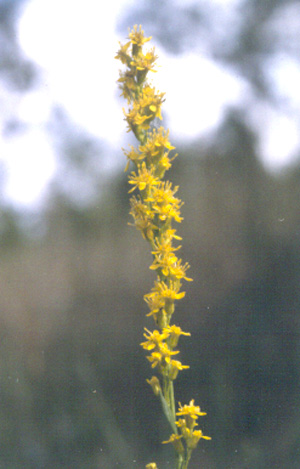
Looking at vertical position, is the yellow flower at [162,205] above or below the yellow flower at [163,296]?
above

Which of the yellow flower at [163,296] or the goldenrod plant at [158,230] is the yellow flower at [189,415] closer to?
the goldenrod plant at [158,230]

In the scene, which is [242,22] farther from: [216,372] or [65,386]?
[65,386]

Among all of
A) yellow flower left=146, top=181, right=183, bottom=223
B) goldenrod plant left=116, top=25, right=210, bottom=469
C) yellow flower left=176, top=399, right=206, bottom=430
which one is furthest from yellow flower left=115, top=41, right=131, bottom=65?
yellow flower left=176, top=399, right=206, bottom=430

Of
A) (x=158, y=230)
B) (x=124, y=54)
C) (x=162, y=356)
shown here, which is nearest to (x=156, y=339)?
(x=162, y=356)

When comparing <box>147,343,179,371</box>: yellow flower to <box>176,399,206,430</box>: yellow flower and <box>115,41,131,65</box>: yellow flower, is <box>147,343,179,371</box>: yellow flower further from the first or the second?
<box>115,41,131,65</box>: yellow flower

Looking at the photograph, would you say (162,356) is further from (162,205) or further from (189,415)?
(162,205)

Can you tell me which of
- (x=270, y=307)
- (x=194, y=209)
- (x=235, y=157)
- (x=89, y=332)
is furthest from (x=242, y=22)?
(x=89, y=332)

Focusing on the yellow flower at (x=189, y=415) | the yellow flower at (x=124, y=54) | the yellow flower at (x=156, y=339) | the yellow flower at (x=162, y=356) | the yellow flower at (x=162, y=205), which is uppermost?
the yellow flower at (x=124, y=54)

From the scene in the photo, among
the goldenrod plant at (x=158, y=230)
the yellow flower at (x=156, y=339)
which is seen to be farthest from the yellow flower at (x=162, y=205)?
the yellow flower at (x=156, y=339)
